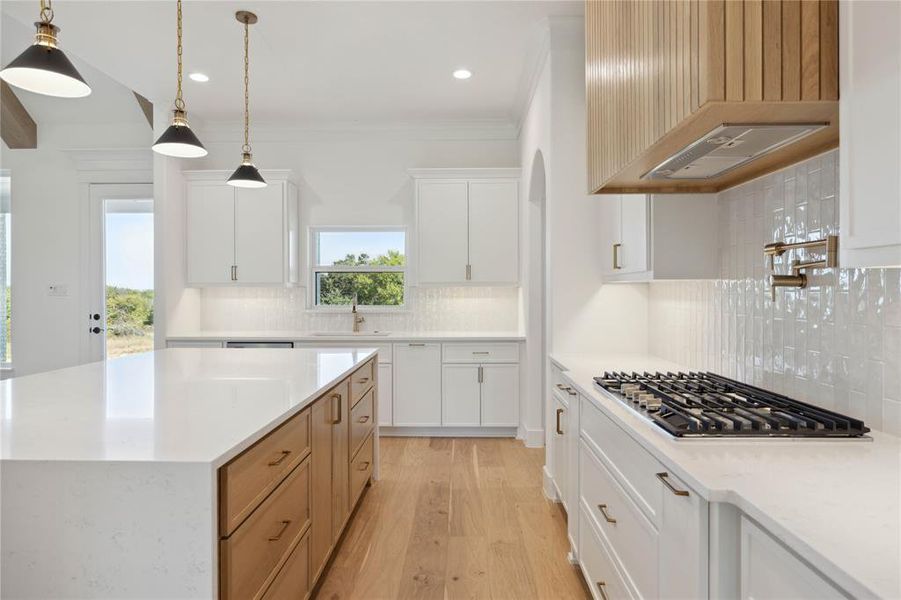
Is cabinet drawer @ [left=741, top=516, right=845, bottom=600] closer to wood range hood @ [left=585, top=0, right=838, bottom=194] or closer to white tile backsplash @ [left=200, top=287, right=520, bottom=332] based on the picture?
wood range hood @ [left=585, top=0, right=838, bottom=194]

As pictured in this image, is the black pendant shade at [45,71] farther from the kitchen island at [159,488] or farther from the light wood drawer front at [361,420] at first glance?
the light wood drawer front at [361,420]

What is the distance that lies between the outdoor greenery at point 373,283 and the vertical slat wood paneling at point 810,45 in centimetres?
409

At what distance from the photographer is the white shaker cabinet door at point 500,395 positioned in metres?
4.40

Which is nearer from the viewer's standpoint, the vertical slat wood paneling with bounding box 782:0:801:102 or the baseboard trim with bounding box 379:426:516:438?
the vertical slat wood paneling with bounding box 782:0:801:102

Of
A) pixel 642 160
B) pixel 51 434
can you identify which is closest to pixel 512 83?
pixel 642 160

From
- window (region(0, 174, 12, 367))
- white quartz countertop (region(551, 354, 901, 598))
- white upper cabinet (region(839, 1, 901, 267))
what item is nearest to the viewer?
white quartz countertop (region(551, 354, 901, 598))

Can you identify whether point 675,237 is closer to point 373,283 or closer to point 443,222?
point 443,222

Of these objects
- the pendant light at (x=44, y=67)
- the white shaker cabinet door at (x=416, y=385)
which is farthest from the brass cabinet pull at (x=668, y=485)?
the white shaker cabinet door at (x=416, y=385)

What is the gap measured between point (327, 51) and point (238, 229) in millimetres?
1978

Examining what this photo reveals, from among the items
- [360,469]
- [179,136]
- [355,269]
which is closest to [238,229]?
[355,269]

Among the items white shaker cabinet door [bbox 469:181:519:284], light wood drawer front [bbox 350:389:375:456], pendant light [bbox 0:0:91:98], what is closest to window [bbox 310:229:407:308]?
white shaker cabinet door [bbox 469:181:519:284]

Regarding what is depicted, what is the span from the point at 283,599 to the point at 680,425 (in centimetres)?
133

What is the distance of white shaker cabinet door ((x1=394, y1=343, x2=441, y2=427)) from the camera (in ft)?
14.5

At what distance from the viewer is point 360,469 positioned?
2.86m
